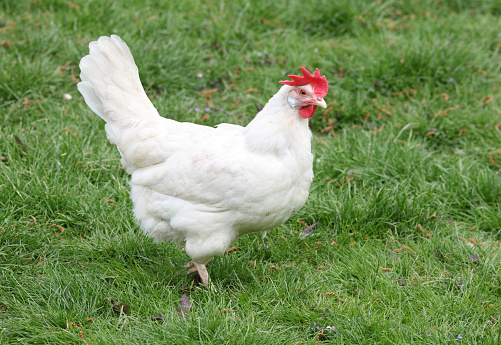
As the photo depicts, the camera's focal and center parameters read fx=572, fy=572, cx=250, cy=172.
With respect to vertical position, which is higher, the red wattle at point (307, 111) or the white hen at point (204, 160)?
the red wattle at point (307, 111)

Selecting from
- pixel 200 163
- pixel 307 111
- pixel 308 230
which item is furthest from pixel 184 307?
pixel 307 111

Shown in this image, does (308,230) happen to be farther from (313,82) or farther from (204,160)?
(313,82)

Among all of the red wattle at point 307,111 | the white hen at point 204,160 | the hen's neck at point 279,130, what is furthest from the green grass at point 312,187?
the red wattle at point 307,111

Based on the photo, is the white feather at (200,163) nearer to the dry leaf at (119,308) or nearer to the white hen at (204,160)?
the white hen at (204,160)

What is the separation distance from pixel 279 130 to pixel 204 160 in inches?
20.3

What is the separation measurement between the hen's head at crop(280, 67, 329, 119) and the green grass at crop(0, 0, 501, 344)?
1.26 meters

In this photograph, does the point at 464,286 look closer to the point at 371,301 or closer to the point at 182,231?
the point at 371,301

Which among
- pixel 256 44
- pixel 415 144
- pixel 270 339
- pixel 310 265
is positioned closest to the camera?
pixel 270 339

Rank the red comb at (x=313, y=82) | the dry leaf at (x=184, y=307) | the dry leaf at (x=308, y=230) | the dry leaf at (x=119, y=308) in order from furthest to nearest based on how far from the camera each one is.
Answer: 1. the dry leaf at (x=308, y=230)
2. the dry leaf at (x=119, y=308)
3. the dry leaf at (x=184, y=307)
4. the red comb at (x=313, y=82)

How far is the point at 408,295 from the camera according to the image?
3832 mm

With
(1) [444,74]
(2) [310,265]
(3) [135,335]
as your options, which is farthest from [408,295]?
(1) [444,74]

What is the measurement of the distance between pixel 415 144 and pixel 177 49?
2.64m

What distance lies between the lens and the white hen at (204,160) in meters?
3.45

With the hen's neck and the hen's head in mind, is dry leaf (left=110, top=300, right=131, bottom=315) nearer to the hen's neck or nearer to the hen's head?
the hen's neck
